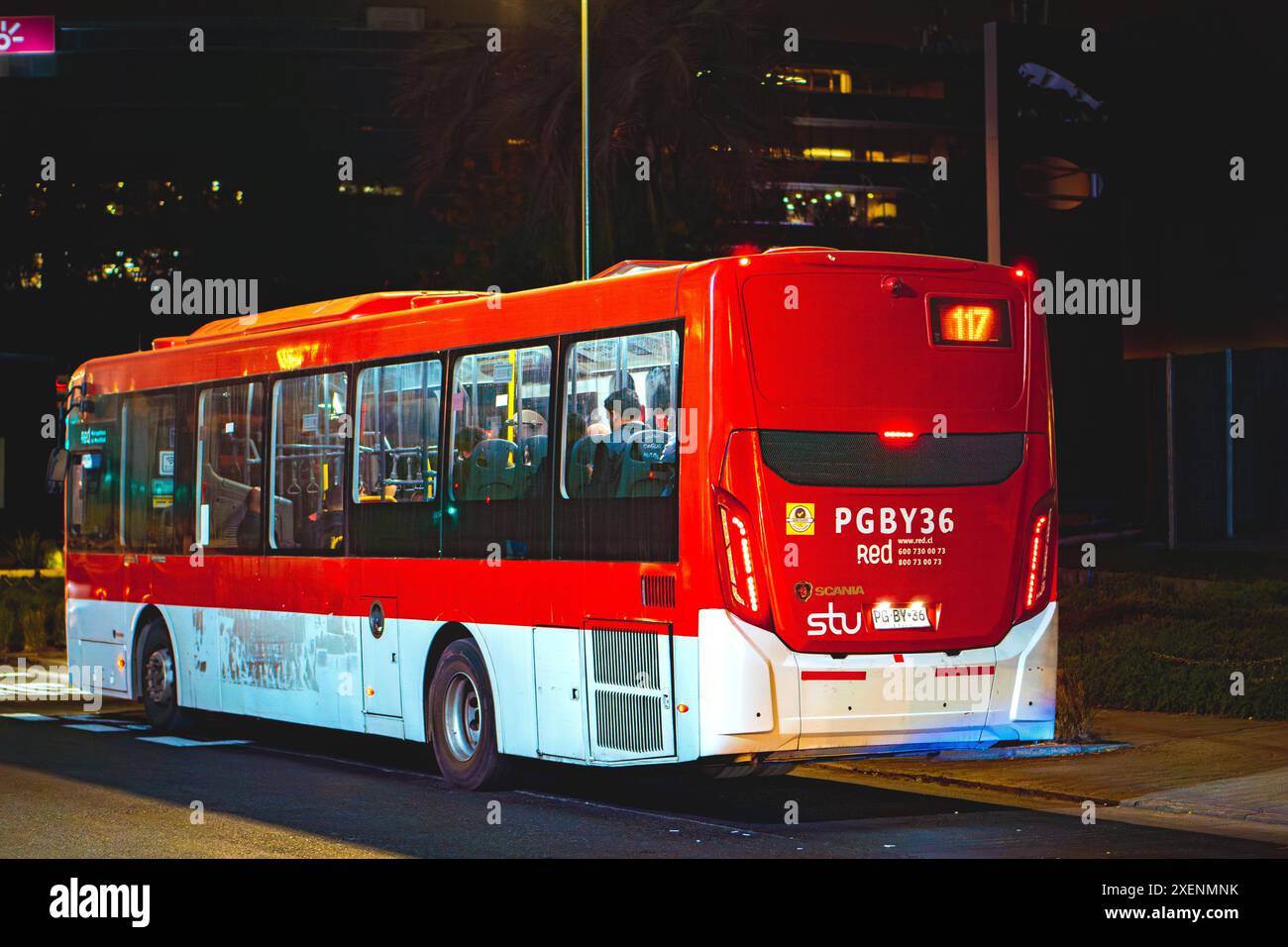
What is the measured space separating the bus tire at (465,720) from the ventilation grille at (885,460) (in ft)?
10.2

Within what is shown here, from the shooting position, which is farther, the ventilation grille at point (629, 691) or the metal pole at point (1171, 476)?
the metal pole at point (1171, 476)

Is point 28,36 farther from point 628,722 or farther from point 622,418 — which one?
point 628,722

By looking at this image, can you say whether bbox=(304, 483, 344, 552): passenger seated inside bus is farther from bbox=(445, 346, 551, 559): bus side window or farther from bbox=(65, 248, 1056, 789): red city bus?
bbox=(445, 346, 551, 559): bus side window

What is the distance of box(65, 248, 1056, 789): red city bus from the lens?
37.7ft

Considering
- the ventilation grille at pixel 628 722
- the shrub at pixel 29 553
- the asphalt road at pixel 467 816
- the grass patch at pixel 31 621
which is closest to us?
the asphalt road at pixel 467 816

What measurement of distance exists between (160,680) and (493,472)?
612 centimetres

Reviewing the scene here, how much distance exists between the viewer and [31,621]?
27.0m

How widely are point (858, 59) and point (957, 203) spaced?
Answer: 53725mm

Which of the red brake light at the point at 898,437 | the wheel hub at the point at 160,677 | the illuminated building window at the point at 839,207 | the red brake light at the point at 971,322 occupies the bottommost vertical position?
the wheel hub at the point at 160,677

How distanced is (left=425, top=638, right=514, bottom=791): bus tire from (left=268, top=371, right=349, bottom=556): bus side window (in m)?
1.80

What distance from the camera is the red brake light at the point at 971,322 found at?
12.1m

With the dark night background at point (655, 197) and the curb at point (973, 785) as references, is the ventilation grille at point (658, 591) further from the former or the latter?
the dark night background at point (655, 197)

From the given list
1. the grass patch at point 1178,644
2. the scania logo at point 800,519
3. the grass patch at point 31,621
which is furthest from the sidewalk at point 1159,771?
the grass patch at point 31,621
